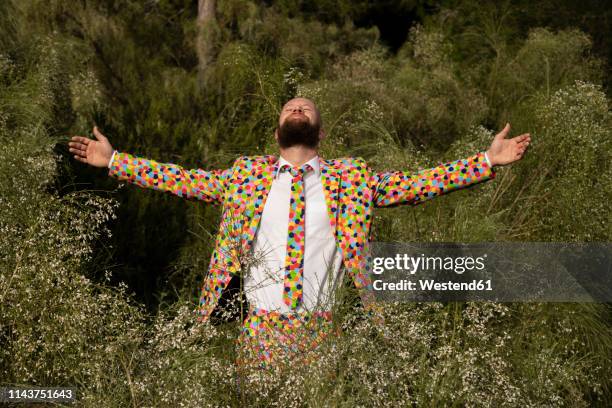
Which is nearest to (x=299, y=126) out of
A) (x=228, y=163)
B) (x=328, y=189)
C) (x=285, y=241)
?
(x=328, y=189)

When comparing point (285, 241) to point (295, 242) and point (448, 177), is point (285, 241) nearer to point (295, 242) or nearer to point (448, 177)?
point (295, 242)

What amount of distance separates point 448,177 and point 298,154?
654 mm

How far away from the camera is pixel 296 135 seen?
3.64 metres

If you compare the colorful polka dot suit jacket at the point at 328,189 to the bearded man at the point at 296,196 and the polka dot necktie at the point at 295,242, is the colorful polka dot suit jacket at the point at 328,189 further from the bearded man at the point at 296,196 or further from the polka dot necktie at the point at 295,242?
the polka dot necktie at the point at 295,242

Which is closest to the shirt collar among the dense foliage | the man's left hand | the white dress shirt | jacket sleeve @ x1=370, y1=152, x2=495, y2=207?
the white dress shirt

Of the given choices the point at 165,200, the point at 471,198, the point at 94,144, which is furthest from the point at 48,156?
the point at 471,198

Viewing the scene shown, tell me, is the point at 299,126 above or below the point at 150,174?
above

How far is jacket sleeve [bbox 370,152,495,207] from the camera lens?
3609 millimetres

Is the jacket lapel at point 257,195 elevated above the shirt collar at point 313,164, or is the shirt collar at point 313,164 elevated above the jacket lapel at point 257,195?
the shirt collar at point 313,164

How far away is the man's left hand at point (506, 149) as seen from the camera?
3.54 meters

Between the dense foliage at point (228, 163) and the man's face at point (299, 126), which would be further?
the man's face at point (299, 126)

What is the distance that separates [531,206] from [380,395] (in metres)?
2.66

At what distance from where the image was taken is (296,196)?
361 centimetres

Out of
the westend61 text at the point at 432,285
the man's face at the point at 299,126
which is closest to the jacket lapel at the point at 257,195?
the man's face at the point at 299,126
